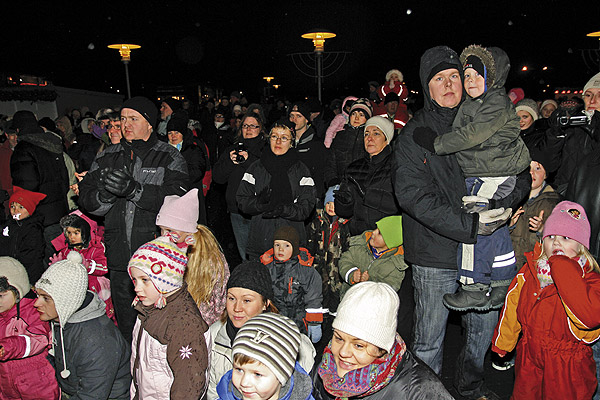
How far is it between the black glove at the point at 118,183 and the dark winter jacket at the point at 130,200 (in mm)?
152

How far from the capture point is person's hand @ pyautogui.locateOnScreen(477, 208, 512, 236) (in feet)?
10.0

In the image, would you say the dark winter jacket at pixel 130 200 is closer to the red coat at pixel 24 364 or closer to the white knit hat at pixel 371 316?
the red coat at pixel 24 364

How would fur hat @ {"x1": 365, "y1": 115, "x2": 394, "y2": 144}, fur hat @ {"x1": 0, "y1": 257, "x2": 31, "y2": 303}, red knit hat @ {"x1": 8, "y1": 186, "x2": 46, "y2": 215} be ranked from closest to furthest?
fur hat @ {"x1": 0, "y1": 257, "x2": 31, "y2": 303} → fur hat @ {"x1": 365, "y1": 115, "x2": 394, "y2": 144} → red knit hat @ {"x1": 8, "y1": 186, "x2": 46, "y2": 215}

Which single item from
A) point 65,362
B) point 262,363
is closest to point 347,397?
point 262,363

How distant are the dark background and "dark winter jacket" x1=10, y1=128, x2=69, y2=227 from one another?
4274mm

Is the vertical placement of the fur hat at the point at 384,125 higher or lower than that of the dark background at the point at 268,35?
lower

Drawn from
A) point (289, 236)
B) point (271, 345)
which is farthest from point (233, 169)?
point (271, 345)

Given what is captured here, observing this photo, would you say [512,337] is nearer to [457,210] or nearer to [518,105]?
[457,210]

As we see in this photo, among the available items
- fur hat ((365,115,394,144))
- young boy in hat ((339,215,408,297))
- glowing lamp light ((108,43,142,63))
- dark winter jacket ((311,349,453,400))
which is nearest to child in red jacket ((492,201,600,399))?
young boy in hat ((339,215,408,297))

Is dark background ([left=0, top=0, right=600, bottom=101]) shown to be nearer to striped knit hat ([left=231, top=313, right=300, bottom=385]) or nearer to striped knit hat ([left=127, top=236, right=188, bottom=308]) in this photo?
striped knit hat ([left=127, top=236, right=188, bottom=308])

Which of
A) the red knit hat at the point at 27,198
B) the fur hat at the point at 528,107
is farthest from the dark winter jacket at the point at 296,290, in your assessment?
the fur hat at the point at 528,107

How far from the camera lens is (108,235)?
410 centimetres

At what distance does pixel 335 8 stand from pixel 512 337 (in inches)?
453

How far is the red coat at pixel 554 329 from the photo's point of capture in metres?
2.96
